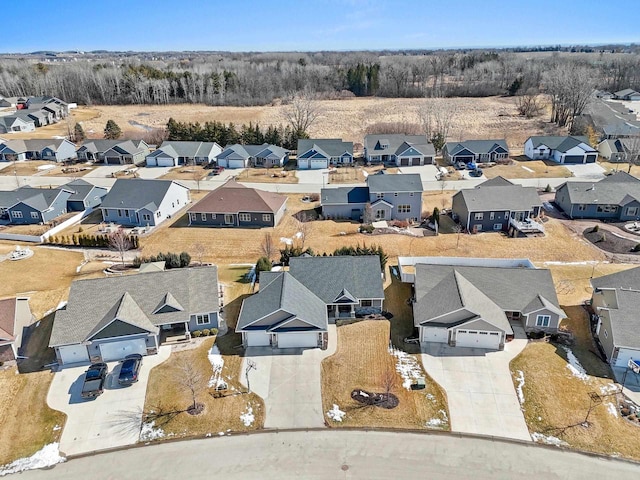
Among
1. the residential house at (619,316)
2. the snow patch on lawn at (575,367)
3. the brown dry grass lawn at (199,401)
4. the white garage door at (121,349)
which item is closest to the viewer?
the brown dry grass lawn at (199,401)

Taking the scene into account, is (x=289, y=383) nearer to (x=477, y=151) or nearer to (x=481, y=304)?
(x=481, y=304)

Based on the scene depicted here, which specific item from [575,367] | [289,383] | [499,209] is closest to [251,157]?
[499,209]

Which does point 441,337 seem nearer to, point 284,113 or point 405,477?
point 405,477

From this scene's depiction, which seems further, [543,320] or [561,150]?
[561,150]

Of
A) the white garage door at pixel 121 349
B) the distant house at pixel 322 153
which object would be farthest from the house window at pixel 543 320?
the distant house at pixel 322 153

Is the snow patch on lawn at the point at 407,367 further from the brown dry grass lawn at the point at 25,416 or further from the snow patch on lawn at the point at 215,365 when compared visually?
the brown dry grass lawn at the point at 25,416

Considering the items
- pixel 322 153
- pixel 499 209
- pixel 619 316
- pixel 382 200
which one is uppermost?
pixel 322 153

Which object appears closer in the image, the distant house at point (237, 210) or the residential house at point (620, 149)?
the distant house at point (237, 210)
